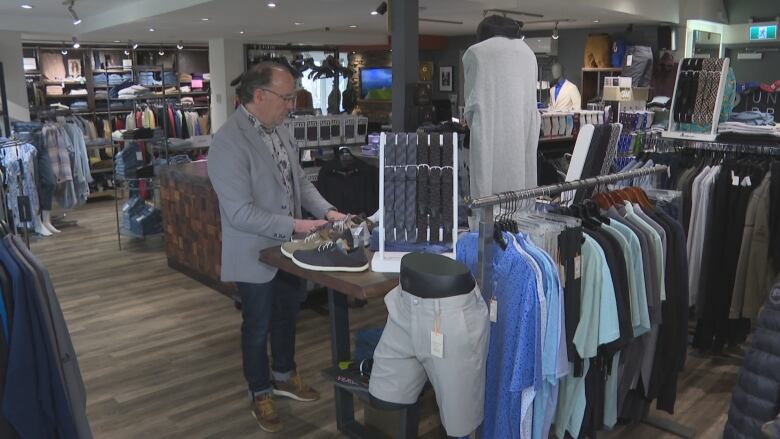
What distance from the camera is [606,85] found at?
6031 mm

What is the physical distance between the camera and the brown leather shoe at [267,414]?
10.5 feet

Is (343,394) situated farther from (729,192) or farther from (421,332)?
(729,192)

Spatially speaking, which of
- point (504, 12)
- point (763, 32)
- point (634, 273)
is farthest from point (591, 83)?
point (634, 273)

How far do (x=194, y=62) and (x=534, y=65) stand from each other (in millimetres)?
11191

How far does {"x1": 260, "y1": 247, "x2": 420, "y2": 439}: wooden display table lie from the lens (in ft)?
7.77

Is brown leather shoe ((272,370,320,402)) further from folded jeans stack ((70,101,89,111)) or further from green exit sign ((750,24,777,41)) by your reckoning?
green exit sign ((750,24,777,41))

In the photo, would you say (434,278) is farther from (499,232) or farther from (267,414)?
(267,414)

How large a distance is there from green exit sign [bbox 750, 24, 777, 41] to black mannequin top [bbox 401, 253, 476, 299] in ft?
33.9

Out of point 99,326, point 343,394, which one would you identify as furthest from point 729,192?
point 99,326

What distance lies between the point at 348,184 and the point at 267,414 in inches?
70.4

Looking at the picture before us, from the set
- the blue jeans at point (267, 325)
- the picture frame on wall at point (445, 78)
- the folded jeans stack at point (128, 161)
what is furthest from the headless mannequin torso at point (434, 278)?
the picture frame on wall at point (445, 78)

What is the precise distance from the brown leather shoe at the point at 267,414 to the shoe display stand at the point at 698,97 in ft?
9.46

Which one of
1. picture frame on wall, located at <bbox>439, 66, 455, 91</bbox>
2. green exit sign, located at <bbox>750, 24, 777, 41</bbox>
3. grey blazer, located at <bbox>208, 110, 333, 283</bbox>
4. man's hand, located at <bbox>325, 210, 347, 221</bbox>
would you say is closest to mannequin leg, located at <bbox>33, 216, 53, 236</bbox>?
grey blazer, located at <bbox>208, 110, 333, 283</bbox>

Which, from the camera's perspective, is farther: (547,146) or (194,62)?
(194,62)
